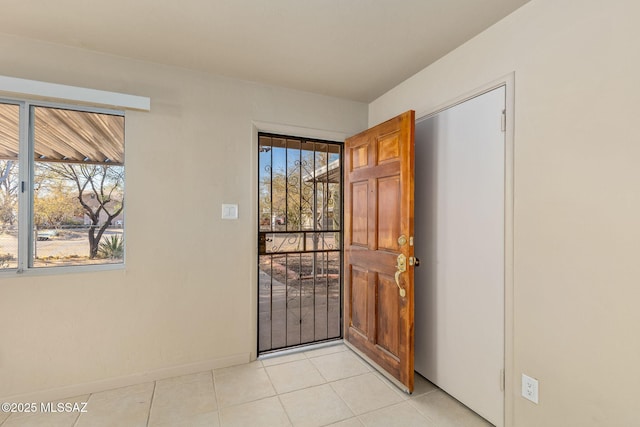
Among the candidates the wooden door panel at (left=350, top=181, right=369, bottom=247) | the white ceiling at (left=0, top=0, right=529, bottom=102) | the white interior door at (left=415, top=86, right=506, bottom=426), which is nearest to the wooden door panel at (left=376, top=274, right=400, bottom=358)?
the white interior door at (left=415, top=86, right=506, bottom=426)

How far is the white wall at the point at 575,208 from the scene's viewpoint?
127 cm

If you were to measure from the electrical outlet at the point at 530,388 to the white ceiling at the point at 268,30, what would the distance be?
202 cm

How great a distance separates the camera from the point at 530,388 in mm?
1607

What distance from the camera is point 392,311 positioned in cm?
228

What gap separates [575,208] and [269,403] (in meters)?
2.10

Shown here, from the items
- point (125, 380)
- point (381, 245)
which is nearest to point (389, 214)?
point (381, 245)

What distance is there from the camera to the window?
199 cm

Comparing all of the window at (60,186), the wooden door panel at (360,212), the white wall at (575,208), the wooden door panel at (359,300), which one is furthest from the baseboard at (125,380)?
the white wall at (575,208)

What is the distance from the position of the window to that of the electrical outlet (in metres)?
2.73

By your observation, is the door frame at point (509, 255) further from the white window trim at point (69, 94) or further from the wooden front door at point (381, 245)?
the white window trim at point (69, 94)

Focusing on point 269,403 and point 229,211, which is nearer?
point 269,403

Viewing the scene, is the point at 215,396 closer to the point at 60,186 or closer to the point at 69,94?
the point at 60,186

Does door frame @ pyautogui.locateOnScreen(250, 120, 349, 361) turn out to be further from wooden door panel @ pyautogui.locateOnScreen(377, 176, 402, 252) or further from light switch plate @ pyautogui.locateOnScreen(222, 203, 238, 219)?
wooden door panel @ pyautogui.locateOnScreen(377, 176, 402, 252)

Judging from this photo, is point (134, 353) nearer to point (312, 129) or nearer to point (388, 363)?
point (388, 363)
